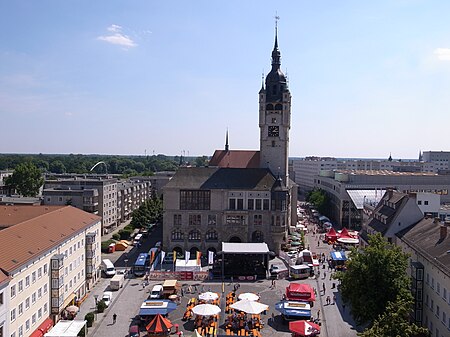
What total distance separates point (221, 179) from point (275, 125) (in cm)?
1519

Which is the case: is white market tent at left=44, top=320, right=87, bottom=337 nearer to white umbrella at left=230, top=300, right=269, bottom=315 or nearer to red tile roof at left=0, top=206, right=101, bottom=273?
red tile roof at left=0, top=206, right=101, bottom=273

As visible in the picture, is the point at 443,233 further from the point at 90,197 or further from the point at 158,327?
the point at 90,197

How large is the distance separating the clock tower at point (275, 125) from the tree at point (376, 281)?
43.0m

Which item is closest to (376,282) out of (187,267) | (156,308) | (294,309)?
(294,309)

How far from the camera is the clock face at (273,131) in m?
85.3

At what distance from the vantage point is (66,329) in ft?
130

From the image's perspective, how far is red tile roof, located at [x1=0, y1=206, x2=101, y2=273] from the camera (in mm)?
38219

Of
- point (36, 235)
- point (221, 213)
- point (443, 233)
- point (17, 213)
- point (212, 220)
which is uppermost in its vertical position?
point (443, 233)

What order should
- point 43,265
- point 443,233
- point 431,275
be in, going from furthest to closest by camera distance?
point 443,233, point 43,265, point 431,275

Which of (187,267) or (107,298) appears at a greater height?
(187,267)

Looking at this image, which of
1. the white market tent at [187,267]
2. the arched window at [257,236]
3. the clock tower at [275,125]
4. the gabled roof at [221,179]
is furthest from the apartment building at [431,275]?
the clock tower at [275,125]

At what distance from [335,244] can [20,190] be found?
83.9m

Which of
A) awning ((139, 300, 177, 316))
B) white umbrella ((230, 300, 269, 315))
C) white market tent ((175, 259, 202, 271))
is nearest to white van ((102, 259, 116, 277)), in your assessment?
white market tent ((175, 259, 202, 271))

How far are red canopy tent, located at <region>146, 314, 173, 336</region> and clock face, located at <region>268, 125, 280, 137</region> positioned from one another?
49.2 m
